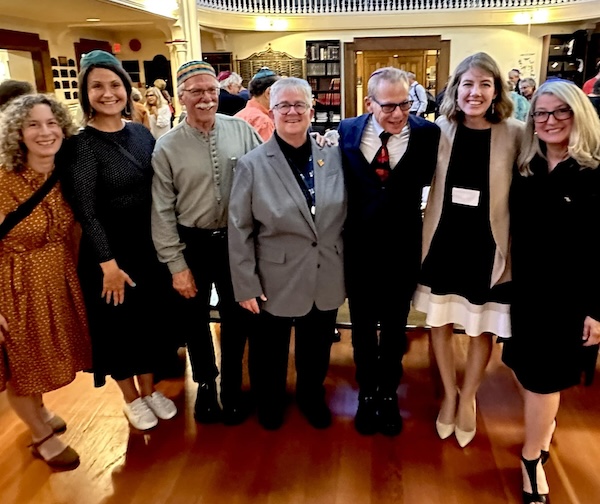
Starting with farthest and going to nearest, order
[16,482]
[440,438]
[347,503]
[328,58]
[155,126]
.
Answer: [328,58]
[155,126]
[440,438]
[16,482]
[347,503]

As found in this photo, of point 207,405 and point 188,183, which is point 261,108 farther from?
point 207,405

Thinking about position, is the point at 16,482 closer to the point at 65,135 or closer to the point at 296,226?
the point at 65,135

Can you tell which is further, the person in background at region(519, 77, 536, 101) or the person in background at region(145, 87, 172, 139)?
the person in background at region(519, 77, 536, 101)

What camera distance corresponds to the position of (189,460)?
90.7 inches

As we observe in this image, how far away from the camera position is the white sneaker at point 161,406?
260 cm

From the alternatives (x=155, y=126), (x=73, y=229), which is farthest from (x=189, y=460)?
(x=155, y=126)

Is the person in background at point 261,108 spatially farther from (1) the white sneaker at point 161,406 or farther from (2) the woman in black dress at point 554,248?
(2) the woman in black dress at point 554,248

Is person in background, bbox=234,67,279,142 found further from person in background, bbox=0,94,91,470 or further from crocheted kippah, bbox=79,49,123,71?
person in background, bbox=0,94,91,470

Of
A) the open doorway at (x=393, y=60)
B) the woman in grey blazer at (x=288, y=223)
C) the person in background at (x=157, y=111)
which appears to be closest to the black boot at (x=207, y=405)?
the woman in grey blazer at (x=288, y=223)

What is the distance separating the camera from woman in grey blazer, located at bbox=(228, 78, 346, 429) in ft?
6.80

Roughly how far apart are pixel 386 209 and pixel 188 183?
838mm

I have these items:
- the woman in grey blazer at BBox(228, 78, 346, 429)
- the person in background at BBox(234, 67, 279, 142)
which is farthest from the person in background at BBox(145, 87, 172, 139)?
the woman in grey blazer at BBox(228, 78, 346, 429)

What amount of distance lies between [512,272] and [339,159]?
81cm

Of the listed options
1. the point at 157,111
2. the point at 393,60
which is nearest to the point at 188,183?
the point at 157,111
